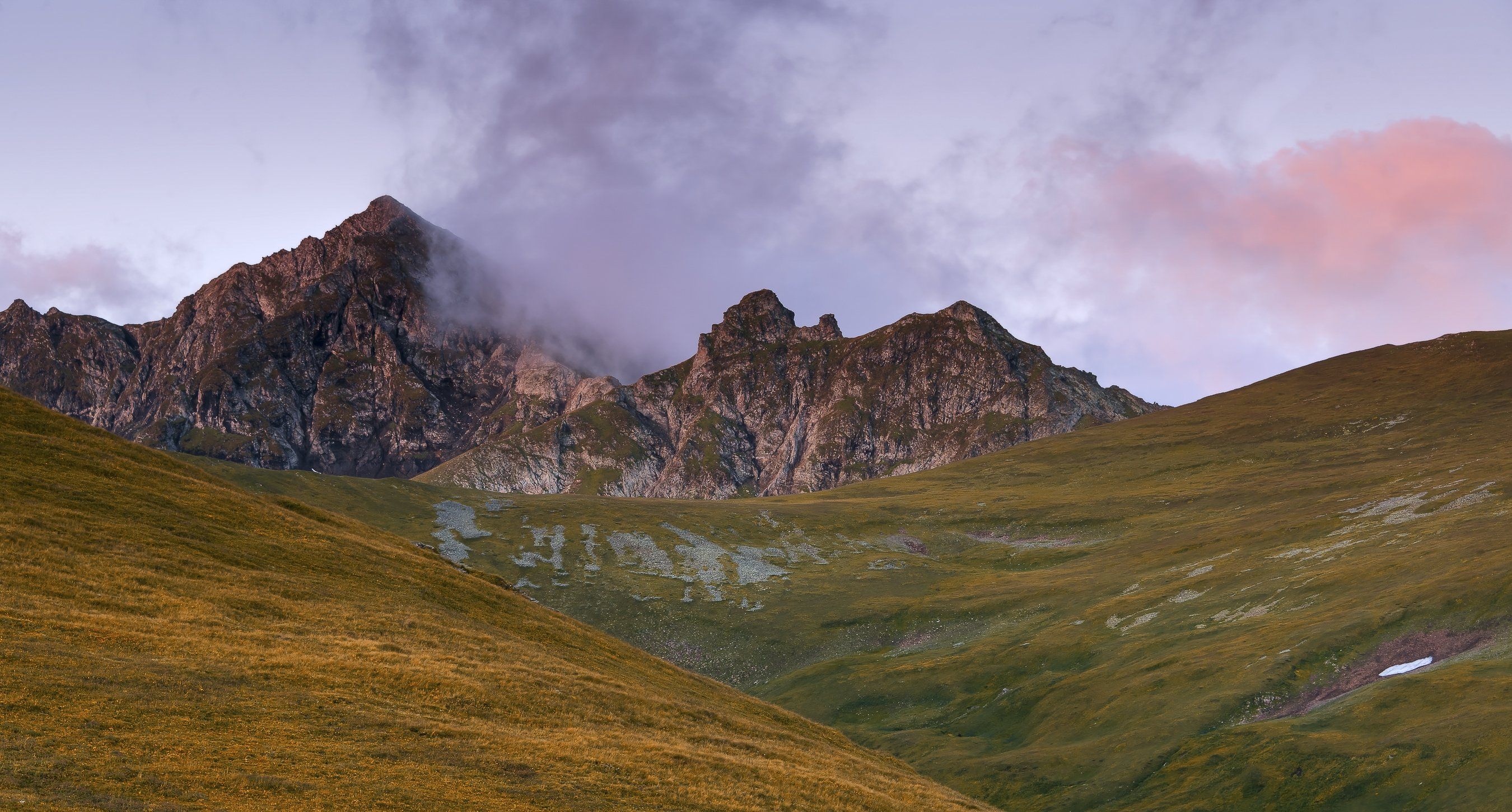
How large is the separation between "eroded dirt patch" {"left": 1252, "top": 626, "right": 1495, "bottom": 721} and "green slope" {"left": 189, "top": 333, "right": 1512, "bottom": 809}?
27 cm

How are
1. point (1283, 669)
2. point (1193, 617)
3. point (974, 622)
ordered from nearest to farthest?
point (1283, 669) < point (1193, 617) < point (974, 622)

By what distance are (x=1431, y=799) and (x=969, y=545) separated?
12767 centimetres

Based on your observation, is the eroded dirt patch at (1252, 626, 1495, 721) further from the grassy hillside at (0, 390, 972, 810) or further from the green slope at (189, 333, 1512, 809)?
the grassy hillside at (0, 390, 972, 810)

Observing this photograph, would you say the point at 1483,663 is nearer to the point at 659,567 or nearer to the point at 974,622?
the point at 974,622

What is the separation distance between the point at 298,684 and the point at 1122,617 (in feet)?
318

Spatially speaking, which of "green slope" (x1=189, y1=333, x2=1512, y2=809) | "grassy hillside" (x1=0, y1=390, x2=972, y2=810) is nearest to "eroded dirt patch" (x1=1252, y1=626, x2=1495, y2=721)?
"green slope" (x1=189, y1=333, x2=1512, y2=809)

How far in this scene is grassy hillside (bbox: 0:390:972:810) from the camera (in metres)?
29.9

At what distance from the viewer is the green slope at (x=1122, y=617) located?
6581 cm

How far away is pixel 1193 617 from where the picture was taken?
10519 centimetres

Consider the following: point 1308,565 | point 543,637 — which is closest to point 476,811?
point 543,637

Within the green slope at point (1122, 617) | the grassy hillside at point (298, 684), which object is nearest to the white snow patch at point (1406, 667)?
the green slope at point (1122, 617)

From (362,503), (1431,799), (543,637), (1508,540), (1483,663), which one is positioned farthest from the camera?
(362,503)

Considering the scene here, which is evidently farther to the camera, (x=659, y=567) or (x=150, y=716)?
(x=659, y=567)

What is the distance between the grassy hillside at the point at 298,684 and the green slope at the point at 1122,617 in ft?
86.8
